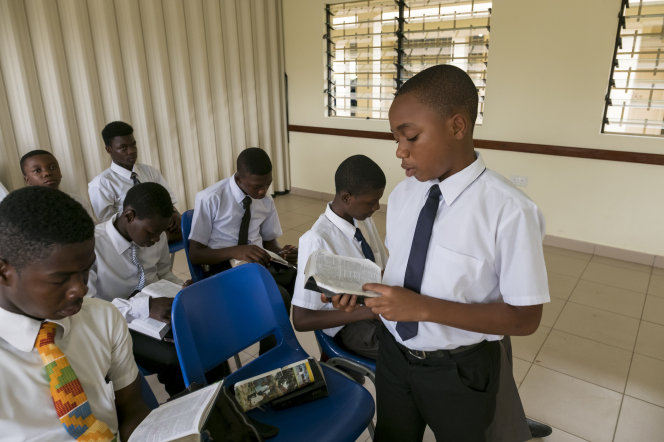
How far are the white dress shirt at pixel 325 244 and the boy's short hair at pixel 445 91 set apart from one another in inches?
29.2

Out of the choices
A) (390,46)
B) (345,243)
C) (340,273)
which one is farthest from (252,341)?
(390,46)

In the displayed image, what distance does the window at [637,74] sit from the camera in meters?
3.57

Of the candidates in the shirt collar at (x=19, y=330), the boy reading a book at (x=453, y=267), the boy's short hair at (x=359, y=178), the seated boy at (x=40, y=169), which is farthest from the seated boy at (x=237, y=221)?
the shirt collar at (x=19, y=330)

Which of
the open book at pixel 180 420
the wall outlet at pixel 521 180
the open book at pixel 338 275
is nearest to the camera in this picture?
the open book at pixel 180 420

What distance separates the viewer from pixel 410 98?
104cm

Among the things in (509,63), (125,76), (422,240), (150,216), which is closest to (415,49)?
(509,63)

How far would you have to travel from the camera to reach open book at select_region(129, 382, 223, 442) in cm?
94

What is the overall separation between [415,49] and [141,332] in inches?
166

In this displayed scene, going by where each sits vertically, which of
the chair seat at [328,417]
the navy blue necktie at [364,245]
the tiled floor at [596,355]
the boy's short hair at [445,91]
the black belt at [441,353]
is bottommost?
the tiled floor at [596,355]

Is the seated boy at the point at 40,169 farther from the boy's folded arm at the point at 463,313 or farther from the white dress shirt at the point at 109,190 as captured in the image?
the boy's folded arm at the point at 463,313

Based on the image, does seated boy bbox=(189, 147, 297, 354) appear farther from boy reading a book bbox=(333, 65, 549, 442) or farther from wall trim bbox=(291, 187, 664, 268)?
wall trim bbox=(291, 187, 664, 268)

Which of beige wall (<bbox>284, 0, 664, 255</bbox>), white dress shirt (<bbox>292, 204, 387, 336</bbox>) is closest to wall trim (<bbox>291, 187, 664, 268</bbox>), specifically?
beige wall (<bbox>284, 0, 664, 255</bbox>)

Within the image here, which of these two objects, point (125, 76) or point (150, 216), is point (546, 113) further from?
point (125, 76)

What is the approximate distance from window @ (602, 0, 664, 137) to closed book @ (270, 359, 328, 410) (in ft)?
12.2
